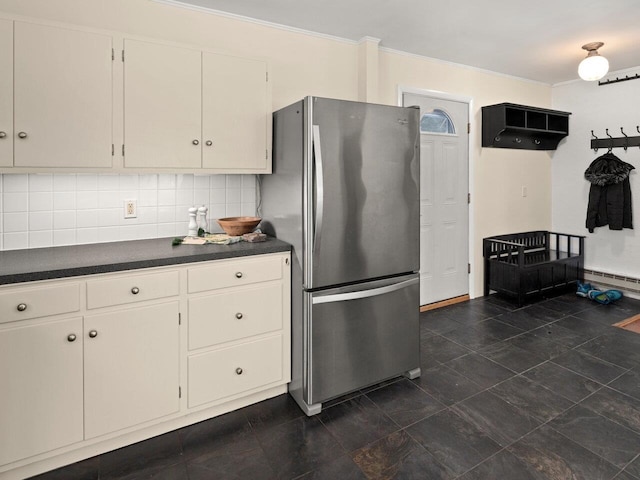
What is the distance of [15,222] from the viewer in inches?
83.7

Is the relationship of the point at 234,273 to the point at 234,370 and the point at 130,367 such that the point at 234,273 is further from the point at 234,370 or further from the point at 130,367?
the point at 130,367

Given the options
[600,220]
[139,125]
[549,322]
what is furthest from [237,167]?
[600,220]

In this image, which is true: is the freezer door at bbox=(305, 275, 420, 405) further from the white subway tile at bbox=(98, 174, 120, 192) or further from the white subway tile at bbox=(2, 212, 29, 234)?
the white subway tile at bbox=(2, 212, 29, 234)

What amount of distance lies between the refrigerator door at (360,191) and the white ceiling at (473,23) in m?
0.87

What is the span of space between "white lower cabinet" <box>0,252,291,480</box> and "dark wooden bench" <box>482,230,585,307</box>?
2764 millimetres

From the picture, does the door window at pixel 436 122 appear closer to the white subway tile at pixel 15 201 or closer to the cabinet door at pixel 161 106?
the cabinet door at pixel 161 106

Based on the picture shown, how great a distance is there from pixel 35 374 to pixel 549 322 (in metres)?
3.81

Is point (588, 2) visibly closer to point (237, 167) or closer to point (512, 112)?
point (512, 112)

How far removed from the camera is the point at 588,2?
2566mm

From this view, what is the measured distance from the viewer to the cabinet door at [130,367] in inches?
70.7

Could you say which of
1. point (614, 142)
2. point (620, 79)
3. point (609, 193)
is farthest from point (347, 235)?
point (620, 79)

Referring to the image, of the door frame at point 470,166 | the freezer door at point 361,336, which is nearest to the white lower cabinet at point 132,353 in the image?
→ the freezer door at point 361,336

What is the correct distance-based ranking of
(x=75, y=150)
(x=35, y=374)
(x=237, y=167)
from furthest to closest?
(x=237, y=167)
(x=75, y=150)
(x=35, y=374)

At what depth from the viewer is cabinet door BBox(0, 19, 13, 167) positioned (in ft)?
5.85
